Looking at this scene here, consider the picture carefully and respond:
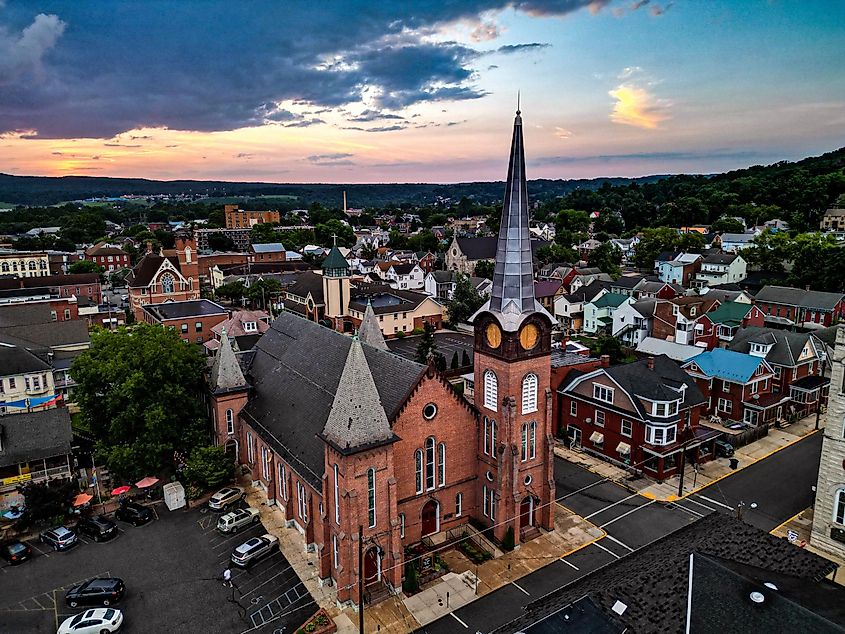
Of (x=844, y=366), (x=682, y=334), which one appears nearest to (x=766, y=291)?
(x=682, y=334)

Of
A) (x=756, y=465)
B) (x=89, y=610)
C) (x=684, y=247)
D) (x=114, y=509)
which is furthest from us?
(x=684, y=247)

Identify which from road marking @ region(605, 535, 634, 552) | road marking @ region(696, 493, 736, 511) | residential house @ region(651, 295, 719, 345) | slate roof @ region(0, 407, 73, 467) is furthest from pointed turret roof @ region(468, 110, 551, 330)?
residential house @ region(651, 295, 719, 345)

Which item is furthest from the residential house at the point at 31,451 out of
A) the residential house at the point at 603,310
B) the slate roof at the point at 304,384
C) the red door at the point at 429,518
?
the residential house at the point at 603,310

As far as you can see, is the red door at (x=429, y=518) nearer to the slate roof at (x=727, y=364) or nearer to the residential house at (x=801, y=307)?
the slate roof at (x=727, y=364)

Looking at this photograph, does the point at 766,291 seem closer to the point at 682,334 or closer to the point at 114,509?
the point at 682,334

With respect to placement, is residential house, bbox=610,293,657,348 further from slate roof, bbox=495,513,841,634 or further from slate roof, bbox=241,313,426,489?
slate roof, bbox=495,513,841,634

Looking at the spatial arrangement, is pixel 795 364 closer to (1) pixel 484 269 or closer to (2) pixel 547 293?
(2) pixel 547 293
